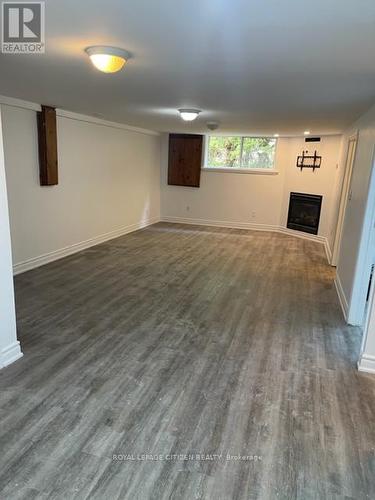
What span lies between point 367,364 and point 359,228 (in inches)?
54.5

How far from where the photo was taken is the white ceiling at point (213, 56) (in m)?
1.52

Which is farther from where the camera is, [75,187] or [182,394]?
[75,187]

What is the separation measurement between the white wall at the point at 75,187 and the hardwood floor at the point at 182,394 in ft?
2.81

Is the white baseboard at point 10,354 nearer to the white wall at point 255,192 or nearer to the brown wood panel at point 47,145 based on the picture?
the brown wood panel at point 47,145

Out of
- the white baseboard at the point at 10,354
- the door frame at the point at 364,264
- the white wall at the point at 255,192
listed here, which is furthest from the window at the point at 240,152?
the white baseboard at the point at 10,354

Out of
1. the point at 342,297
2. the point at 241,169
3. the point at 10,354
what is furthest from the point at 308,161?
the point at 10,354

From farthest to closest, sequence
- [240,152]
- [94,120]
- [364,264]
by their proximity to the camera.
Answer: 1. [240,152]
2. [94,120]
3. [364,264]

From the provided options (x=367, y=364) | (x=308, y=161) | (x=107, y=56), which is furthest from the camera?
(x=308, y=161)

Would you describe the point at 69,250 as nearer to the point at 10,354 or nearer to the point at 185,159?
the point at 10,354

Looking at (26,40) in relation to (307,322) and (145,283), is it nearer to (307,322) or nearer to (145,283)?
(145,283)

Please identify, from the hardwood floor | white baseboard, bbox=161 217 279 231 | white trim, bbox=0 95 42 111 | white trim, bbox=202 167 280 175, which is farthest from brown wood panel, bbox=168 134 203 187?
the hardwood floor

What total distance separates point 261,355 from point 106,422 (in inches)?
54.2

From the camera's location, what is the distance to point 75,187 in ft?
18.4

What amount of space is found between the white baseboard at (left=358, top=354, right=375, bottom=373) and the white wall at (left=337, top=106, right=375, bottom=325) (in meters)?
0.86
